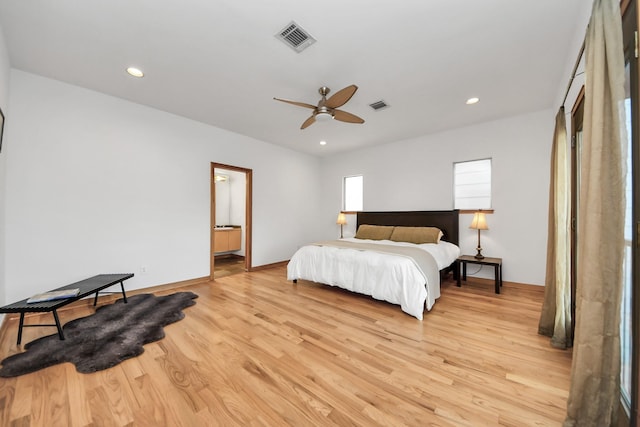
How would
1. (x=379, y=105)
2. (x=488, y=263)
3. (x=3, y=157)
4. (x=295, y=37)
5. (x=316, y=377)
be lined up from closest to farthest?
(x=316, y=377) → (x=295, y=37) → (x=3, y=157) → (x=379, y=105) → (x=488, y=263)

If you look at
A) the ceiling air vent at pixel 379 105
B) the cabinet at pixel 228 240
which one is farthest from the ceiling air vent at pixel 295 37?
the cabinet at pixel 228 240

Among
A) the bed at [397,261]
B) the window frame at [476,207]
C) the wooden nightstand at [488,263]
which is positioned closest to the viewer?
the bed at [397,261]

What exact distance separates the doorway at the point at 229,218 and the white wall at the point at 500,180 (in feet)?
9.84

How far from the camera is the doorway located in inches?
A: 168

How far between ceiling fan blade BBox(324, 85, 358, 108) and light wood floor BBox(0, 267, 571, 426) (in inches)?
94.3

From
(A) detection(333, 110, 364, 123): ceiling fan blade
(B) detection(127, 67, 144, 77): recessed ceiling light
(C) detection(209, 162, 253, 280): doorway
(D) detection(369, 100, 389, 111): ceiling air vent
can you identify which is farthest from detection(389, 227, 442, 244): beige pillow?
(B) detection(127, 67, 144, 77): recessed ceiling light

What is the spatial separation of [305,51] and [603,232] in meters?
2.48

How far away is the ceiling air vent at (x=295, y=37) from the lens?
1.99 meters

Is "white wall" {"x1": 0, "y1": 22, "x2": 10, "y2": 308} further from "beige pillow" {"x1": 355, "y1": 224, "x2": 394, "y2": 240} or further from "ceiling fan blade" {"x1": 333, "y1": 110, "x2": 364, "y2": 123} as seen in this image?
"beige pillow" {"x1": 355, "y1": 224, "x2": 394, "y2": 240}

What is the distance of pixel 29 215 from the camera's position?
268 centimetres

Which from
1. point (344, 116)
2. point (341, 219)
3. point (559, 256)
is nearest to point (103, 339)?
point (344, 116)

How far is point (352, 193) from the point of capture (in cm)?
595

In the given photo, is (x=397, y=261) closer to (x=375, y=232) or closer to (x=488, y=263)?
(x=488, y=263)

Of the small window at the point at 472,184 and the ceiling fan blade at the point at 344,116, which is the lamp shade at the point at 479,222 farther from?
the ceiling fan blade at the point at 344,116
